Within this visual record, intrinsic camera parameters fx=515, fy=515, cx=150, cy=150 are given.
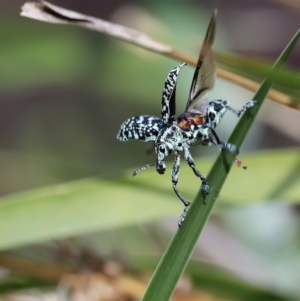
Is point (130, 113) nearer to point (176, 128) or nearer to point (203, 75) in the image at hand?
point (176, 128)

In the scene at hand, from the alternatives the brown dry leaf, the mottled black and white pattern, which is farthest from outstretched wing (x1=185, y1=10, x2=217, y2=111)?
the brown dry leaf

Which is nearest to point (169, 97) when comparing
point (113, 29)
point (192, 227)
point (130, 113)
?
point (113, 29)

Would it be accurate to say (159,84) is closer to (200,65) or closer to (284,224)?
(284,224)

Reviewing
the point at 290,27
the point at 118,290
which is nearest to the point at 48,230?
the point at 118,290

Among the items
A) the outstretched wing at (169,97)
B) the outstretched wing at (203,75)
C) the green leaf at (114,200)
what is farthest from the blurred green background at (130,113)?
the outstretched wing at (203,75)

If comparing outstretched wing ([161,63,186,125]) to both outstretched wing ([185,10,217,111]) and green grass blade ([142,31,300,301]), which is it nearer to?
outstretched wing ([185,10,217,111])

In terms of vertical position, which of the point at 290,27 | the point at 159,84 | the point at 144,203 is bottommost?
the point at 144,203

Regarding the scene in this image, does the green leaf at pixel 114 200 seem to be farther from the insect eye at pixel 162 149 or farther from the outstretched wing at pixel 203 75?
the outstretched wing at pixel 203 75
